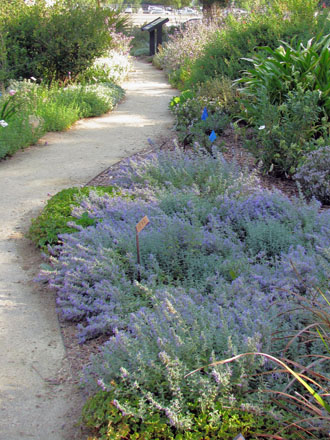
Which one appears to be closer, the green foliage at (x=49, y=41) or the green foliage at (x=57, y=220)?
the green foliage at (x=57, y=220)

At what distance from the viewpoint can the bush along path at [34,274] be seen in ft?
8.38

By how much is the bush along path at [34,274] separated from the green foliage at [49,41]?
2.76m

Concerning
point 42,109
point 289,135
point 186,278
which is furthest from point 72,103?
point 186,278

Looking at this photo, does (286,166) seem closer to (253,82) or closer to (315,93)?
(315,93)

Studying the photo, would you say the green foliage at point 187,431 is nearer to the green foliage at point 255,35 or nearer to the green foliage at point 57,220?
the green foliage at point 57,220

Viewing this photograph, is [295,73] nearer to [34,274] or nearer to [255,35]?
[255,35]

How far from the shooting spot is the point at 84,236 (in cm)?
387

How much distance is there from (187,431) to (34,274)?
88.0 inches

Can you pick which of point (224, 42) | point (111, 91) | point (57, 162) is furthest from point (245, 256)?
point (111, 91)

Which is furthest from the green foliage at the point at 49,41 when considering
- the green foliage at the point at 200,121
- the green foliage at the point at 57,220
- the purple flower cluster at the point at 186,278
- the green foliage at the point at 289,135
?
the purple flower cluster at the point at 186,278

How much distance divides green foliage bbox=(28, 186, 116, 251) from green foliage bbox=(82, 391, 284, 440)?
7.15 feet

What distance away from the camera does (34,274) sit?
4.00 meters

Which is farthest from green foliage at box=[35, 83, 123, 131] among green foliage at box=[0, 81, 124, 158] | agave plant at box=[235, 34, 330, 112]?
agave plant at box=[235, 34, 330, 112]

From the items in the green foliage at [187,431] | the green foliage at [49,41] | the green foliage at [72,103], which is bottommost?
the green foliage at [72,103]
